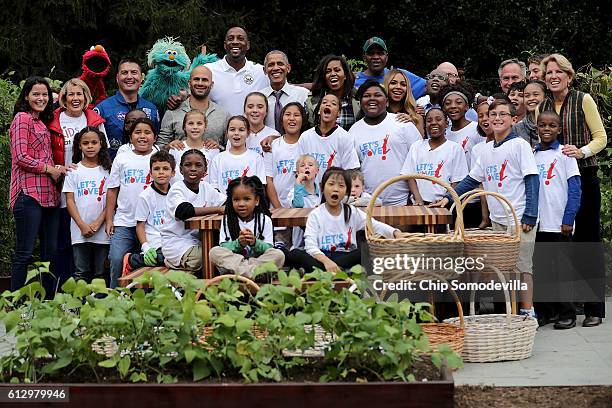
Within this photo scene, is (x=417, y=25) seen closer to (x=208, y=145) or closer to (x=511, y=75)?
(x=511, y=75)

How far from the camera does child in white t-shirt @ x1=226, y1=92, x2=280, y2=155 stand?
29.4 ft

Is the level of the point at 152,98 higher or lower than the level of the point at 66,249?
higher

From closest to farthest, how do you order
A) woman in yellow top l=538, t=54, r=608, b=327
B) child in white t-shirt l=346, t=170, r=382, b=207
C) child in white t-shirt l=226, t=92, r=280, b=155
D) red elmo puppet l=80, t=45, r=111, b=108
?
child in white t-shirt l=346, t=170, r=382, b=207, woman in yellow top l=538, t=54, r=608, b=327, child in white t-shirt l=226, t=92, r=280, b=155, red elmo puppet l=80, t=45, r=111, b=108

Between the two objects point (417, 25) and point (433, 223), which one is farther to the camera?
point (417, 25)

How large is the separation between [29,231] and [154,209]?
1.16 metres

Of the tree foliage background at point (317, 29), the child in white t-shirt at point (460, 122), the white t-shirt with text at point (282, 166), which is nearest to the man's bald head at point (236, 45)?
the white t-shirt with text at point (282, 166)

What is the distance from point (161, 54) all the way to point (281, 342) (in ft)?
15.6

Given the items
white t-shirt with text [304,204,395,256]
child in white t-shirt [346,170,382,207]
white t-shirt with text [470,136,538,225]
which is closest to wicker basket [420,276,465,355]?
white t-shirt with text [304,204,395,256]

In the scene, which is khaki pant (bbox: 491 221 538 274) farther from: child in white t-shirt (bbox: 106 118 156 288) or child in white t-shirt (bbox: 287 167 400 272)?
child in white t-shirt (bbox: 106 118 156 288)

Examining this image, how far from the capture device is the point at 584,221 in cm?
859

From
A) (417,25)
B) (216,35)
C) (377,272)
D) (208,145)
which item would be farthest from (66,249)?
(417,25)

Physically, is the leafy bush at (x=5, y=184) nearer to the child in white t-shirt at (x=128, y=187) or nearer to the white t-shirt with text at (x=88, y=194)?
the white t-shirt with text at (x=88, y=194)

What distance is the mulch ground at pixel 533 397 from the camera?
236 inches

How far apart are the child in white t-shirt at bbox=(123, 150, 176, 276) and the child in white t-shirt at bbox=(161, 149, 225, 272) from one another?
151mm
